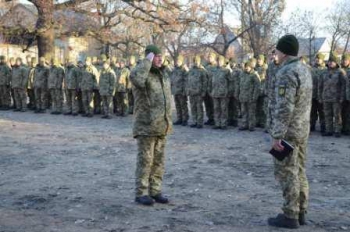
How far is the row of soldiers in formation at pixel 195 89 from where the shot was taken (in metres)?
13.0

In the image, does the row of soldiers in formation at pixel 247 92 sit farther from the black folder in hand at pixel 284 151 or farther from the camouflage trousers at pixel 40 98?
the black folder in hand at pixel 284 151

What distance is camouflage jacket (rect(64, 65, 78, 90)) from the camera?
17.2m

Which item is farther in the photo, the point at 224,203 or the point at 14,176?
the point at 14,176

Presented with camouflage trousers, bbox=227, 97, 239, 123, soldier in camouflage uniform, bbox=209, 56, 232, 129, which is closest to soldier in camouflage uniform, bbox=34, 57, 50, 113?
soldier in camouflage uniform, bbox=209, 56, 232, 129

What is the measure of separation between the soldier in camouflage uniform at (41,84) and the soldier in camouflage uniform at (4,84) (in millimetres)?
1311

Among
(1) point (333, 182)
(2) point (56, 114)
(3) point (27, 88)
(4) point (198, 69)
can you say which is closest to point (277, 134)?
(1) point (333, 182)

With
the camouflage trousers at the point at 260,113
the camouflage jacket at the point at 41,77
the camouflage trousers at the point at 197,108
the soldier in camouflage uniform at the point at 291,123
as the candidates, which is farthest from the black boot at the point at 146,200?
the camouflage jacket at the point at 41,77

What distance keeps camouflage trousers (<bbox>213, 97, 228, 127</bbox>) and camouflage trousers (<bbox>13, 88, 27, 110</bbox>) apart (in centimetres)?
Result: 827

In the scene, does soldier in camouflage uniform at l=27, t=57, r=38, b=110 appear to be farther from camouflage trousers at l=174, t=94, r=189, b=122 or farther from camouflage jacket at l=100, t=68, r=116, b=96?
camouflage trousers at l=174, t=94, r=189, b=122

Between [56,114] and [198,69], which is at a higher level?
[198,69]

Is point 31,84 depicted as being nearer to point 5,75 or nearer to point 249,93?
point 5,75

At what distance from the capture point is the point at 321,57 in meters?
14.4

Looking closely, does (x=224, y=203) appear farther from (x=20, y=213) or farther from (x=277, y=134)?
(x=20, y=213)

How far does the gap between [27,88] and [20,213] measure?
13.2 metres
